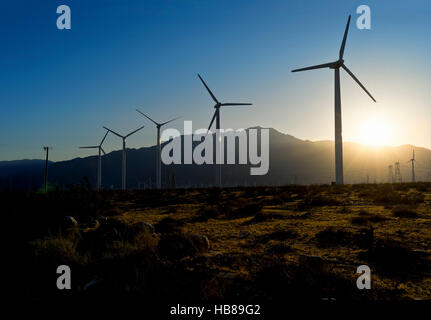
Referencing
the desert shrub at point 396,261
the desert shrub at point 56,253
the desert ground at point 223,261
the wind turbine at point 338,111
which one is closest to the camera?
the desert ground at point 223,261

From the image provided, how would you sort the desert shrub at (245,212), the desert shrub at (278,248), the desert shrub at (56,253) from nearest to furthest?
the desert shrub at (56,253) < the desert shrub at (278,248) < the desert shrub at (245,212)

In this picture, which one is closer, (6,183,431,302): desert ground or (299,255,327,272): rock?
(6,183,431,302): desert ground

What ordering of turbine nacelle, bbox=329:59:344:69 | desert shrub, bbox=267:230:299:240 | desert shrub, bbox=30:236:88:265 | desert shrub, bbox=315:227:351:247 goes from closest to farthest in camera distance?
desert shrub, bbox=30:236:88:265
desert shrub, bbox=315:227:351:247
desert shrub, bbox=267:230:299:240
turbine nacelle, bbox=329:59:344:69

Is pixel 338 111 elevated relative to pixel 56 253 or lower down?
elevated

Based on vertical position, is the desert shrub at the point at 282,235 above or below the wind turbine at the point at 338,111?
below

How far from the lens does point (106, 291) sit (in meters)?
6.95

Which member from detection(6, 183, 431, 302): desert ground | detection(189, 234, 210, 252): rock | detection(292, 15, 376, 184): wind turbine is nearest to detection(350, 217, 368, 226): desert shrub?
detection(6, 183, 431, 302): desert ground

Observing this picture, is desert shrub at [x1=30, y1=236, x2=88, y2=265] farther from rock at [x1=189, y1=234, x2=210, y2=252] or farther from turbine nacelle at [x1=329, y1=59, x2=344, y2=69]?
turbine nacelle at [x1=329, y1=59, x2=344, y2=69]

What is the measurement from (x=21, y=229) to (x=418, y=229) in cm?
1626

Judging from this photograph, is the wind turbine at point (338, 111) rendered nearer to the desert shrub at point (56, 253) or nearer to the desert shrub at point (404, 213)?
the desert shrub at point (404, 213)

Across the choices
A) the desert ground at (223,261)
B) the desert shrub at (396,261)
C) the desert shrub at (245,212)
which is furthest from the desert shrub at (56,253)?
the desert shrub at (245,212)

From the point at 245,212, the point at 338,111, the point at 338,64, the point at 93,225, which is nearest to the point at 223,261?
the point at 93,225

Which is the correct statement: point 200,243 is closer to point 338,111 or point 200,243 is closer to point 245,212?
point 245,212
